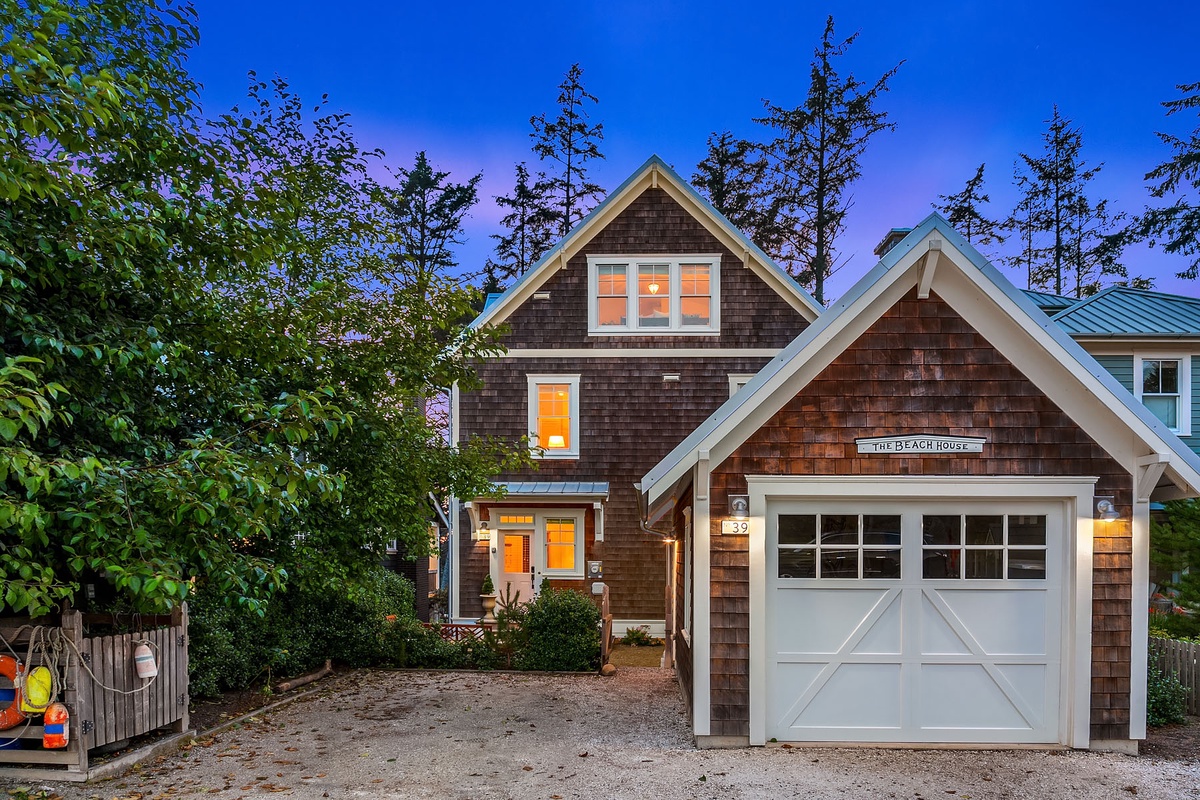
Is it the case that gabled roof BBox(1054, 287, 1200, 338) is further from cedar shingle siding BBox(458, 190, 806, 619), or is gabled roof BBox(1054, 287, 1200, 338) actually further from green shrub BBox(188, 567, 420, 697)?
green shrub BBox(188, 567, 420, 697)

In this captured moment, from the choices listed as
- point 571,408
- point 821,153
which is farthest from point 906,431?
point 821,153

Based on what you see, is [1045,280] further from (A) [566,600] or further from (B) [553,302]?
(A) [566,600]

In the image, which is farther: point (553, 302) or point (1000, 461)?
point (553, 302)

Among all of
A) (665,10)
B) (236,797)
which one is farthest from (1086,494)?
(665,10)

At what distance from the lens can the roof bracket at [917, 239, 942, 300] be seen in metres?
6.84

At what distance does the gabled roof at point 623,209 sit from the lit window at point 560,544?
14.3 feet

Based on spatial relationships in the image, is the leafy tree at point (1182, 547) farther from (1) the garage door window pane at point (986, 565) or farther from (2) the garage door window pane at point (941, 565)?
(2) the garage door window pane at point (941, 565)

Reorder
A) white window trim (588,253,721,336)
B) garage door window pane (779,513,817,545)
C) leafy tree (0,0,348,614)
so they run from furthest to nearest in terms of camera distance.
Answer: white window trim (588,253,721,336), garage door window pane (779,513,817,545), leafy tree (0,0,348,614)

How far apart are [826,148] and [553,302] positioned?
15.1 meters

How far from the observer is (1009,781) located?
6.32 metres

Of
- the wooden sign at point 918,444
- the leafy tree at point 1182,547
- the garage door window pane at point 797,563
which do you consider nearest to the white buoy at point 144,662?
the garage door window pane at point 797,563

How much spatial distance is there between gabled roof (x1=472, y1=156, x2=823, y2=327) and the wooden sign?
7902mm

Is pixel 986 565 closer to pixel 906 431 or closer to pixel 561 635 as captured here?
pixel 906 431

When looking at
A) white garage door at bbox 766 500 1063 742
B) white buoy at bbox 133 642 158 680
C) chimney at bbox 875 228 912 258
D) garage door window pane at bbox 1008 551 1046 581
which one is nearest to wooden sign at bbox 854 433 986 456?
white garage door at bbox 766 500 1063 742
